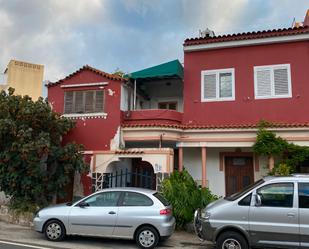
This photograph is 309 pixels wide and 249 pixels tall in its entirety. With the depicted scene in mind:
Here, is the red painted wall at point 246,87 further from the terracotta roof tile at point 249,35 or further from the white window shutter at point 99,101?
the white window shutter at point 99,101

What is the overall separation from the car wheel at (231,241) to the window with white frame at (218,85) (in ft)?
24.5

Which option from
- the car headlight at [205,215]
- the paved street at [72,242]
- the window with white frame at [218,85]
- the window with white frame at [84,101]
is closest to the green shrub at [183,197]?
the paved street at [72,242]

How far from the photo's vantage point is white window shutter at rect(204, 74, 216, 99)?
1437cm

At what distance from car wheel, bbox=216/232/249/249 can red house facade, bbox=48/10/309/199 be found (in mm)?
5086

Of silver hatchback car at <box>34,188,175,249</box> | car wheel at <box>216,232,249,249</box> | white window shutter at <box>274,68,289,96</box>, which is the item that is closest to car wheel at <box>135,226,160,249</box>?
silver hatchback car at <box>34,188,175,249</box>

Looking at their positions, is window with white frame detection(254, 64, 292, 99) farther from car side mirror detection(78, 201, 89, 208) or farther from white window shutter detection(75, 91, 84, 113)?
car side mirror detection(78, 201, 89, 208)

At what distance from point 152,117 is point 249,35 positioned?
5339 mm

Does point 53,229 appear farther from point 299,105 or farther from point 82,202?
point 299,105

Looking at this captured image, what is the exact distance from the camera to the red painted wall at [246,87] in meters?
13.4

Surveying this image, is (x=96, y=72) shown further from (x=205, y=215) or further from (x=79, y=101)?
(x=205, y=215)

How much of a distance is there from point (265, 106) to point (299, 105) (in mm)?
1290

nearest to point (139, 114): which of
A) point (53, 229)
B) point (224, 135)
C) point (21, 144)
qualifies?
point (224, 135)

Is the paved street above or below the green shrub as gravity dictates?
below

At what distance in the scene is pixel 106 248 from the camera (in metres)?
8.50
